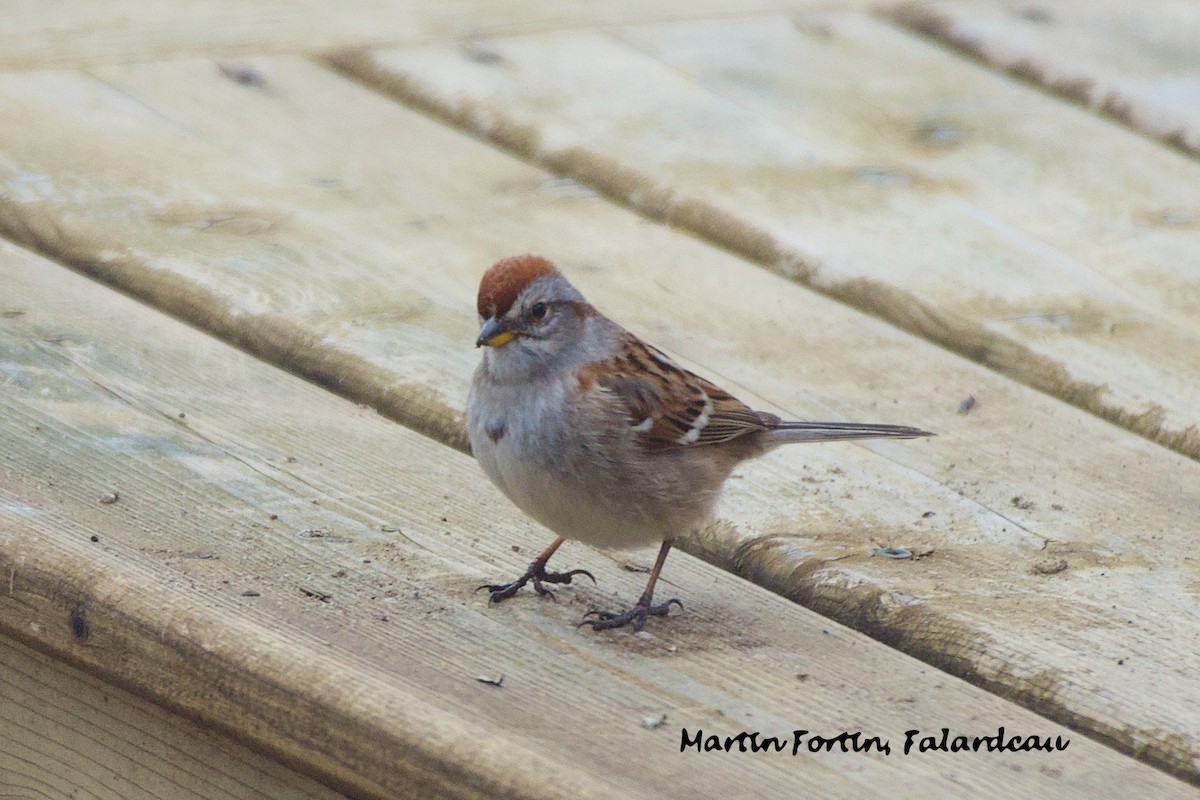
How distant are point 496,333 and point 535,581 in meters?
0.41

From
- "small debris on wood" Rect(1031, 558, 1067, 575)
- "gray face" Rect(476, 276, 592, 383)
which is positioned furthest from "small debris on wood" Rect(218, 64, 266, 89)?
"small debris on wood" Rect(1031, 558, 1067, 575)

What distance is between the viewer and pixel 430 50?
3.69 metres

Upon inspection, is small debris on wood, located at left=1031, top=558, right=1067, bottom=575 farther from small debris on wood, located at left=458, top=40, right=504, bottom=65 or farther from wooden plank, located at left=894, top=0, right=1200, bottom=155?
small debris on wood, located at left=458, top=40, right=504, bottom=65

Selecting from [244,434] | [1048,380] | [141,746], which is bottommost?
[141,746]

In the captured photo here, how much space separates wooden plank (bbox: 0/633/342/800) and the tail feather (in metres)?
0.91

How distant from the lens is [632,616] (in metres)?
1.93

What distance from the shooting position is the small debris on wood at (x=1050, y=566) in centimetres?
210

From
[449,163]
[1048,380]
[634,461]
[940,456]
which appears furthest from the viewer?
[449,163]

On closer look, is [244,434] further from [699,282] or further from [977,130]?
[977,130]

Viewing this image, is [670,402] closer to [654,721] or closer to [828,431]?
[828,431]

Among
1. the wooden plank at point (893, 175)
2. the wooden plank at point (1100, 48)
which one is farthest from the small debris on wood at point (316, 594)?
the wooden plank at point (1100, 48)

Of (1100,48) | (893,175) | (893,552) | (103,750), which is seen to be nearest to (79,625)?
(103,750)

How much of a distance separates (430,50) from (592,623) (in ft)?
6.81

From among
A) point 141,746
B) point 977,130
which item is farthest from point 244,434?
point 977,130
